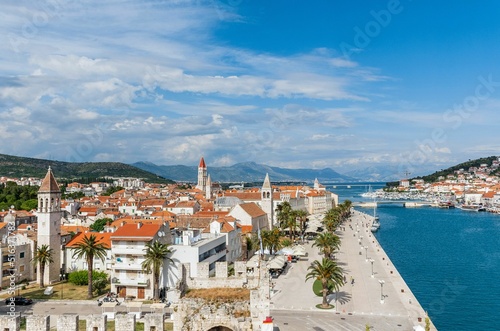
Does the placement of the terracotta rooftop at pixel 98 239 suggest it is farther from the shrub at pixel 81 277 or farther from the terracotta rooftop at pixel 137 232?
the terracotta rooftop at pixel 137 232

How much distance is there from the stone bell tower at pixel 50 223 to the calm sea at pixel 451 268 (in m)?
41.3

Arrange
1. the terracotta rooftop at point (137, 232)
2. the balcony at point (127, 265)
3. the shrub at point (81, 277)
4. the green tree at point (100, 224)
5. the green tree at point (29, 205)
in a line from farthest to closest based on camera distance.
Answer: the green tree at point (29, 205) → the green tree at point (100, 224) → the shrub at point (81, 277) → the terracotta rooftop at point (137, 232) → the balcony at point (127, 265)

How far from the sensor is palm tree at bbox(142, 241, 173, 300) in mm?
45031

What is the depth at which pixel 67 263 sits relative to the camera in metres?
57.2

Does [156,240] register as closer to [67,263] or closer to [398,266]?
[67,263]

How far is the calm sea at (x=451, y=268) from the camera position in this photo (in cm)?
4825

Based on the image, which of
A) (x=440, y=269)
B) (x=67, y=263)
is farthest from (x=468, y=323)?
(x=67, y=263)

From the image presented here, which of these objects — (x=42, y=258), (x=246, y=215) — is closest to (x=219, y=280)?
(x=42, y=258)

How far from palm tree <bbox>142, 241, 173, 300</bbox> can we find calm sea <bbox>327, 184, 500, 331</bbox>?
26715mm

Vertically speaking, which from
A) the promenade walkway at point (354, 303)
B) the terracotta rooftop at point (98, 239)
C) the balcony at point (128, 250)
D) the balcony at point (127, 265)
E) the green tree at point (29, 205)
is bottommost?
the promenade walkway at point (354, 303)

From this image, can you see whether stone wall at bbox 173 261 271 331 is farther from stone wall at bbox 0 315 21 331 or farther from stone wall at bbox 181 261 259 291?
stone wall at bbox 0 315 21 331

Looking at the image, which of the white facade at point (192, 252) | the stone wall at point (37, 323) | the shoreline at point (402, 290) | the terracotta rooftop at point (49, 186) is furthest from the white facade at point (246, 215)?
the stone wall at point (37, 323)

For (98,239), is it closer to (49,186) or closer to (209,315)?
(49,186)

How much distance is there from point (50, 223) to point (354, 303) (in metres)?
34.7
